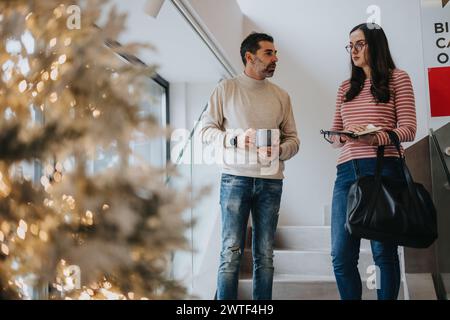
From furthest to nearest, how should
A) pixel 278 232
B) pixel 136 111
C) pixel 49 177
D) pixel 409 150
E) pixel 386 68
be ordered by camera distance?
pixel 278 232 → pixel 409 150 → pixel 386 68 → pixel 49 177 → pixel 136 111

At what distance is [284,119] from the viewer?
59.1 inches

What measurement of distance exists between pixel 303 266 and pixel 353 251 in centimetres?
75

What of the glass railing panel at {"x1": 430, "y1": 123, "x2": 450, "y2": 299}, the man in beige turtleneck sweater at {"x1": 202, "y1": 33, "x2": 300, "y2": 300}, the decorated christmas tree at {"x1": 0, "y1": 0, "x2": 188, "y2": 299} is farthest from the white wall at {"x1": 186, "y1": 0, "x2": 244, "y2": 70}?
the decorated christmas tree at {"x1": 0, "y1": 0, "x2": 188, "y2": 299}

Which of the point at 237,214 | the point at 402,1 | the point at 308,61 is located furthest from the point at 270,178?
the point at 402,1

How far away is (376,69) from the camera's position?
4.53ft

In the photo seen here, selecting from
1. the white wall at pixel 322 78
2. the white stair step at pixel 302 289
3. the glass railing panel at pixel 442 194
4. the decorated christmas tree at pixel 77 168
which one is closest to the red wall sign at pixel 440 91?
the glass railing panel at pixel 442 194

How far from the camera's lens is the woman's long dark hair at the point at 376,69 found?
134 cm

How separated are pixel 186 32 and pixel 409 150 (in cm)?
107

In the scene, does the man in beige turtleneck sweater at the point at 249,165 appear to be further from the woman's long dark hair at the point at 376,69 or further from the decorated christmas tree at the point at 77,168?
the decorated christmas tree at the point at 77,168

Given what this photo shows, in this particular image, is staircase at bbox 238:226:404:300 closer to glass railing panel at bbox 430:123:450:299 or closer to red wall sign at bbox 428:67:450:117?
glass railing panel at bbox 430:123:450:299

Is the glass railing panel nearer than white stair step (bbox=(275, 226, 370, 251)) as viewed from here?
Yes

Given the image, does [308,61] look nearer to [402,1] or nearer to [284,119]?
[402,1]

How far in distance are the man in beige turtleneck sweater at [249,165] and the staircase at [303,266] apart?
1.67 feet

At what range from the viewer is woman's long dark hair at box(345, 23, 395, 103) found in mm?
1339
